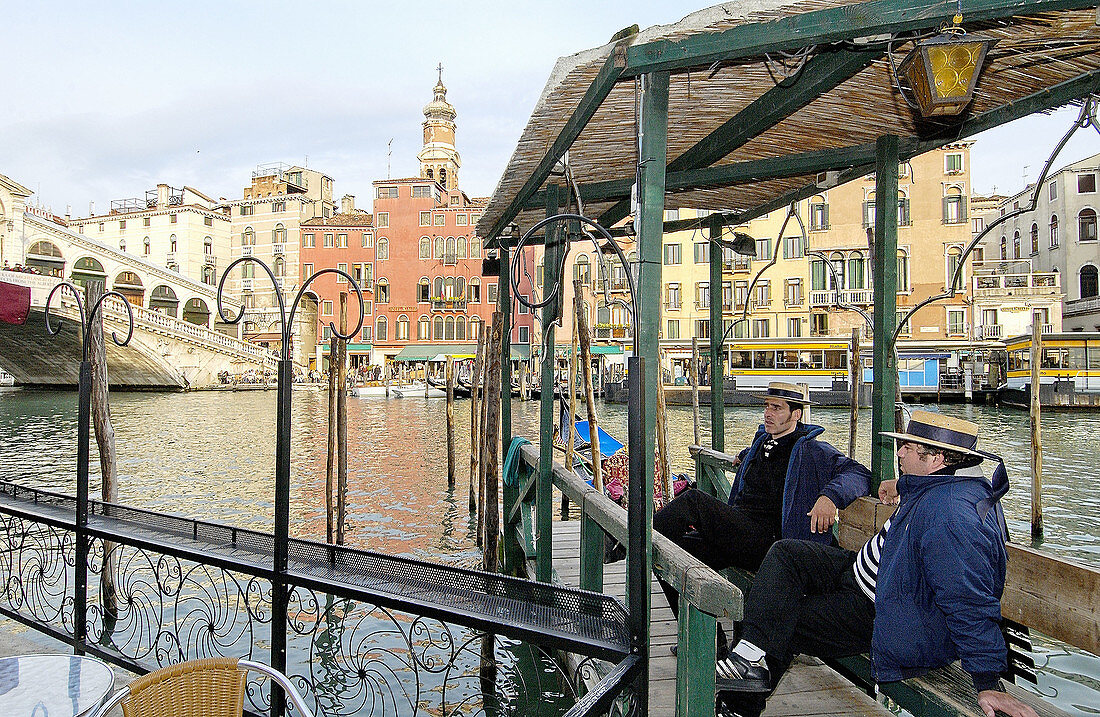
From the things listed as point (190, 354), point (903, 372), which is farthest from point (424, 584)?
point (190, 354)

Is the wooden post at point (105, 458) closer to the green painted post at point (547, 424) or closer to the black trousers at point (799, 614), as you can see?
the green painted post at point (547, 424)

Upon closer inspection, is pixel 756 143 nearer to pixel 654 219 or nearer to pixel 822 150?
pixel 822 150

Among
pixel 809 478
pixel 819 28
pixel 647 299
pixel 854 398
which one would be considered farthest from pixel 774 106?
pixel 854 398

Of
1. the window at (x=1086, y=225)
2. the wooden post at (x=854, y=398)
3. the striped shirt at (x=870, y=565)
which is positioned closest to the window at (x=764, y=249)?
the window at (x=1086, y=225)

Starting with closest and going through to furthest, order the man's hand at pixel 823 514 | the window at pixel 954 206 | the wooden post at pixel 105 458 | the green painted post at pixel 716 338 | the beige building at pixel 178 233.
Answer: the man's hand at pixel 823 514 < the green painted post at pixel 716 338 < the wooden post at pixel 105 458 < the window at pixel 954 206 < the beige building at pixel 178 233

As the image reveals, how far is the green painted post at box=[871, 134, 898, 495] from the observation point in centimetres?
341

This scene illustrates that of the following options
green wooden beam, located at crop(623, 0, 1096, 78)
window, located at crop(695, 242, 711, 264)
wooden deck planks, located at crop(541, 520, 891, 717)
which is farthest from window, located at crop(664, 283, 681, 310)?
green wooden beam, located at crop(623, 0, 1096, 78)

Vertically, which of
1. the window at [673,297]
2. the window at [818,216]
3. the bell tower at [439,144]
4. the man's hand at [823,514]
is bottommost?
the man's hand at [823,514]

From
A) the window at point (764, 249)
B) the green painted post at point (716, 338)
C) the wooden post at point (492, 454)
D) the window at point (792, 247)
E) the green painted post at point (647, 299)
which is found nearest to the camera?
the green painted post at point (647, 299)

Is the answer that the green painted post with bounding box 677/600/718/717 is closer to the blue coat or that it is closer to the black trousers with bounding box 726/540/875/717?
the black trousers with bounding box 726/540/875/717

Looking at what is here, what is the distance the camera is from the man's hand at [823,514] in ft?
10.5

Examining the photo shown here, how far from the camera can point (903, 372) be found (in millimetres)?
29391

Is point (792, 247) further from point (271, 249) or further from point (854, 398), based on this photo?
point (271, 249)

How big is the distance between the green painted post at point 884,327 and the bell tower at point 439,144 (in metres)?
48.2
